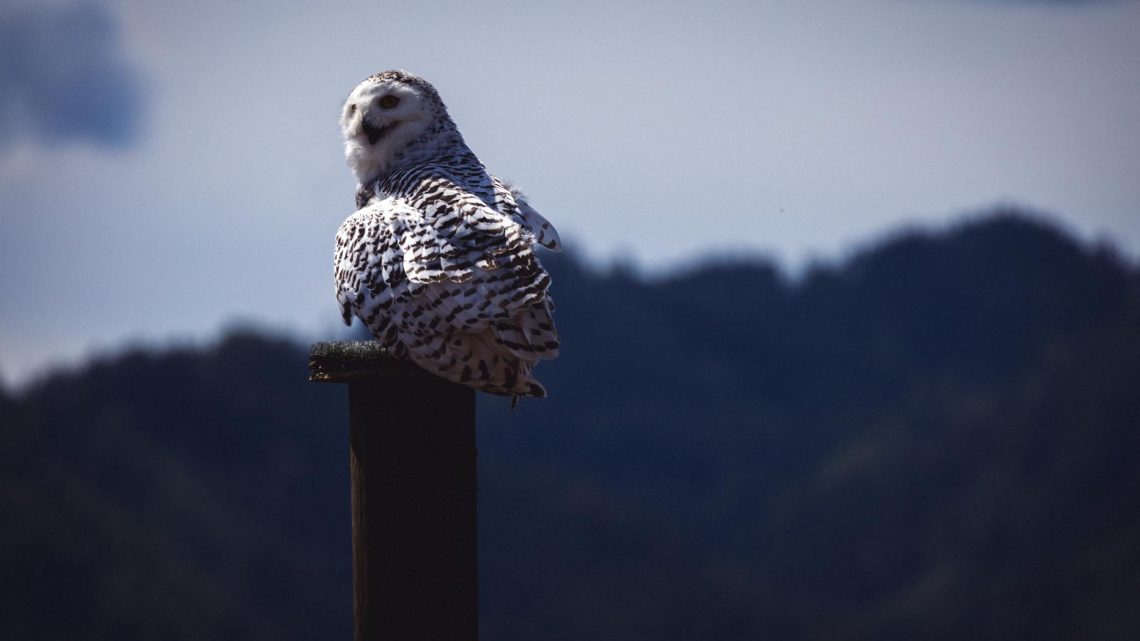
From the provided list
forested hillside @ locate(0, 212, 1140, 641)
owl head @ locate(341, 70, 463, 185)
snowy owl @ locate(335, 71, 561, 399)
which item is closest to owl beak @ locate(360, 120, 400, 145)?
owl head @ locate(341, 70, 463, 185)

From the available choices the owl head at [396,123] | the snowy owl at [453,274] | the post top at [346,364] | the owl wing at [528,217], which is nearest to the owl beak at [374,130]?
the owl head at [396,123]

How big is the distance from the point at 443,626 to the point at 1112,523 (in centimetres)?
2648

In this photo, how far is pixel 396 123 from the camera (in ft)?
21.4

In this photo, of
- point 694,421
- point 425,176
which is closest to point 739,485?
point 694,421

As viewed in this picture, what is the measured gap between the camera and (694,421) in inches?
1553

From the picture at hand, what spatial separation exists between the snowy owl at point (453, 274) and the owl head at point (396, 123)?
0.52 feet

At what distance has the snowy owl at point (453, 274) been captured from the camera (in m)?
4.92

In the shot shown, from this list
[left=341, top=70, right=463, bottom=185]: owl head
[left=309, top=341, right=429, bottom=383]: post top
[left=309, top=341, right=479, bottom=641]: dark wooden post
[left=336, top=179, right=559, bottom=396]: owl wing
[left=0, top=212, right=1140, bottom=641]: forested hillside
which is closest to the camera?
[left=309, top=341, right=479, bottom=641]: dark wooden post

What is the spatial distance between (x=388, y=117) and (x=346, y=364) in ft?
7.64

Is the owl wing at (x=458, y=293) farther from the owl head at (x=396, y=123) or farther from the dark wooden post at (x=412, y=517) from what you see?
the owl head at (x=396, y=123)

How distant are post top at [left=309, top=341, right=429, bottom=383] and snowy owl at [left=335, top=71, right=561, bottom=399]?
153mm

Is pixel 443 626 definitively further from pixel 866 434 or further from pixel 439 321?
pixel 866 434

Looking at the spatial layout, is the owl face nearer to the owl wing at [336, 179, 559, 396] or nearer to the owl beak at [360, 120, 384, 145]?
the owl beak at [360, 120, 384, 145]

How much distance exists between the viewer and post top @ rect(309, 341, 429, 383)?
4496 millimetres
